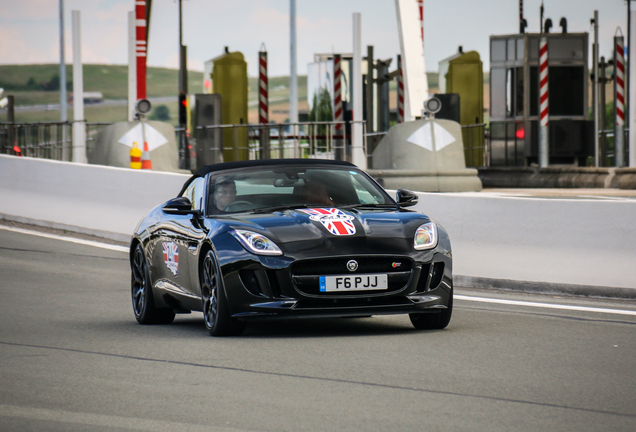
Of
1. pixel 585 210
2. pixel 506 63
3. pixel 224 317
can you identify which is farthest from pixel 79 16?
pixel 224 317

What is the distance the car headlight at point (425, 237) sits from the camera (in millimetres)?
8383

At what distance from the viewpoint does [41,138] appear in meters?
26.6

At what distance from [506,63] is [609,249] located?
19.2 m

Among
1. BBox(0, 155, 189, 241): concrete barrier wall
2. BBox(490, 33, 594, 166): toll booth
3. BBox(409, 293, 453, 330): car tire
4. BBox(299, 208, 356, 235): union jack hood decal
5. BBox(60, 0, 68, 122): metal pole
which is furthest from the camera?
BBox(60, 0, 68, 122): metal pole

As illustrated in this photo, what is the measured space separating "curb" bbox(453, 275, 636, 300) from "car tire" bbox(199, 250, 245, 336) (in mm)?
4364

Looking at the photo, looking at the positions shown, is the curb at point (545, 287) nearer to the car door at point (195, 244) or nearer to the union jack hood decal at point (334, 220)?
the union jack hood decal at point (334, 220)

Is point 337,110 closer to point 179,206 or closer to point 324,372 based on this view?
point 179,206

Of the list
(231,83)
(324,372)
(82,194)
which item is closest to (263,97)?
(231,83)

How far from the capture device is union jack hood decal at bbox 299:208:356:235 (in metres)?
8.20

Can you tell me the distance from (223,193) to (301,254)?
137 centimetres

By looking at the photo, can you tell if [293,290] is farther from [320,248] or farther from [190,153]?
[190,153]

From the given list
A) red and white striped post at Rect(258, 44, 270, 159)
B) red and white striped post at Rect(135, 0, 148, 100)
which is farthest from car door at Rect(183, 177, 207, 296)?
red and white striped post at Rect(258, 44, 270, 159)

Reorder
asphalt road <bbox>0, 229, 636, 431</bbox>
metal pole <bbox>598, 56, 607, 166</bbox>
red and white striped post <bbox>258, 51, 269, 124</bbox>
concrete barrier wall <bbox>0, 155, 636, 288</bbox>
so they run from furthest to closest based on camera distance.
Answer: metal pole <bbox>598, 56, 607, 166</bbox> < red and white striped post <bbox>258, 51, 269, 124</bbox> < concrete barrier wall <bbox>0, 155, 636, 288</bbox> < asphalt road <bbox>0, 229, 636, 431</bbox>

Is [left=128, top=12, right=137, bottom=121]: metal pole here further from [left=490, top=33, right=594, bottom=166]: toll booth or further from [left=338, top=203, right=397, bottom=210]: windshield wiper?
[left=338, top=203, right=397, bottom=210]: windshield wiper
